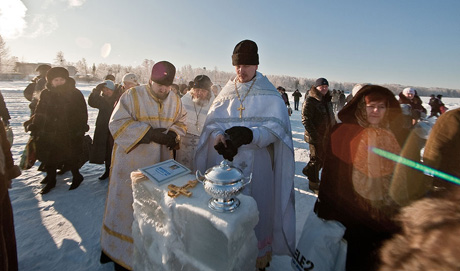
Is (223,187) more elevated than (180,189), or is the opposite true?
(223,187)

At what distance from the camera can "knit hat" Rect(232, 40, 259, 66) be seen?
2.34 metres

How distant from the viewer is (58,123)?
14.2 ft

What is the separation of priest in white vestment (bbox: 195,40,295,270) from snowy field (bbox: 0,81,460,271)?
0.62 meters

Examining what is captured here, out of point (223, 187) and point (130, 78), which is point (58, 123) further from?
point (223, 187)

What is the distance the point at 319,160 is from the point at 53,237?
4.78 m

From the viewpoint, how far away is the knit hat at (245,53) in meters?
2.34

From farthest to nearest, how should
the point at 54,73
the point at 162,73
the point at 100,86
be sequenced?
1. the point at 100,86
2. the point at 54,73
3. the point at 162,73

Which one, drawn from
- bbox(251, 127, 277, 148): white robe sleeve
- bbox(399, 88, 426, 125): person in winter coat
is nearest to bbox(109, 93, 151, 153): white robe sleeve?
bbox(251, 127, 277, 148): white robe sleeve

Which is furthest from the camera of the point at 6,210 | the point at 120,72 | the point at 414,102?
the point at 120,72

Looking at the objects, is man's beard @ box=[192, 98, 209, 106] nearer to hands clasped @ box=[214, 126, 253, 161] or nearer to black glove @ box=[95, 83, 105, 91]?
→ hands clasped @ box=[214, 126, 253, 161]

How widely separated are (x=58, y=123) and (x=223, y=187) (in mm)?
4456

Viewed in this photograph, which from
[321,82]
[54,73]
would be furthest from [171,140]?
[321,82]

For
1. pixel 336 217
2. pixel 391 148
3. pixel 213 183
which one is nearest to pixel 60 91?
pixel 213 183

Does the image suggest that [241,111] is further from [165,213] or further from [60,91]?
[60,91]
